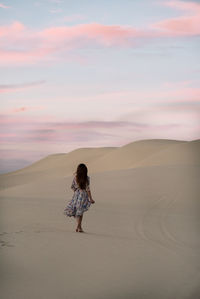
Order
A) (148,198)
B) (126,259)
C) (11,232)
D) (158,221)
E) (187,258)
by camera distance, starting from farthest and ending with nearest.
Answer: (148,198) < (158,221) < (11,232) < (187,258) < (126,259)

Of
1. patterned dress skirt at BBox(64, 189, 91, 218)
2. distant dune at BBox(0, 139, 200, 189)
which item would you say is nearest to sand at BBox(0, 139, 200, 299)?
patterned dress skirt at BBox(64, 189, 91, 218)

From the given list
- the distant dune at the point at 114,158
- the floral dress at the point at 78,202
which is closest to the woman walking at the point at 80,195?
the floral dress at the point at 78,202

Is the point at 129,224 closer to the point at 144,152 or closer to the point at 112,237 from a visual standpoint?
the point at 112,237

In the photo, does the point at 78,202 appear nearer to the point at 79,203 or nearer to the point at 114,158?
the point at 79,203

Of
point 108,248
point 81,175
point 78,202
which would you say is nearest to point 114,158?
point 78,202

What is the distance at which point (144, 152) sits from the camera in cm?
6278

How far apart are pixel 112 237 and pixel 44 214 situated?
15.2 ft

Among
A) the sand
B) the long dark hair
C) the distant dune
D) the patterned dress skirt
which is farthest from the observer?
the distant dune

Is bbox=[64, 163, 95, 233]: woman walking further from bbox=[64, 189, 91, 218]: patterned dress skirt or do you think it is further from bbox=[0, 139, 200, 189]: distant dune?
bbox=[0, 139, 200, 189]: distant dune

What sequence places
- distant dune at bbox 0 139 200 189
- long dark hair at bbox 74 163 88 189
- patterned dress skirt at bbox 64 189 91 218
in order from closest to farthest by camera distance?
long dark hair at bbox 74 163 88 189 → patterned dress skirt at bbox 64 189 91 218 → distant dune at bbox 0 139 200 189

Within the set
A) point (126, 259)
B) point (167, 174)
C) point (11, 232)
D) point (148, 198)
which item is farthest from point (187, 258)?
point (167, 174)

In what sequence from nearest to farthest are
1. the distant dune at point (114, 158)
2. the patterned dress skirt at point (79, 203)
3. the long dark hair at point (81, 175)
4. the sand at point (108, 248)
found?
1. the sand at point (108, 248)
2. the long dark hair at point (81, 175)
3. the patterned dress skirt at point (79, 203)
4. the distant dune at point (114, 158)

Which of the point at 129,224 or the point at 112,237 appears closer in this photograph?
the point at 112,237

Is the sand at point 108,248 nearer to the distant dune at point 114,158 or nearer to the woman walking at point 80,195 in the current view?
the woman walking at point 80,195
